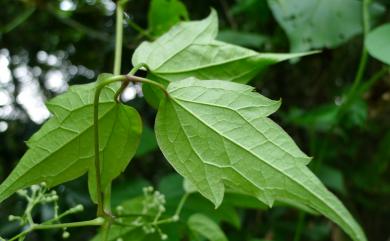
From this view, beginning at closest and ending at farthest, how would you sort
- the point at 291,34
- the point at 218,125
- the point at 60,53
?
the point at 218,125 < the point at 291,34 < the point at 60,53

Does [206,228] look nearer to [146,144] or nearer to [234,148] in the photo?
[234,148]

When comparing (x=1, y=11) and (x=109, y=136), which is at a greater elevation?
(x=109, y=136)

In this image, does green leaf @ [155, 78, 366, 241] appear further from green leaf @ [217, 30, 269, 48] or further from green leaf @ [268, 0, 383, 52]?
green leaf @ [217, 30, 269, 48]

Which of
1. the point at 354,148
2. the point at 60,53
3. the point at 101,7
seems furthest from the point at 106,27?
the point at 354,148

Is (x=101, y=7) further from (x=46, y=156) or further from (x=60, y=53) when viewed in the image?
(x=46, y=156)

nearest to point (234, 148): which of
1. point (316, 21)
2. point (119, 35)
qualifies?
point (119, 35)

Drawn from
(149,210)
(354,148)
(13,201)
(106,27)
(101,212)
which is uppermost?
(101,212)

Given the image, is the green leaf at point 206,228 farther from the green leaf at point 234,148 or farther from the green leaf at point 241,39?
the green leaf at point 241,39

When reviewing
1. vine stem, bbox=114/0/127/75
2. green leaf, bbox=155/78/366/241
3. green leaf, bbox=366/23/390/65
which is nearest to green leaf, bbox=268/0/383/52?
green leaf, bbox=366/23/390/65
